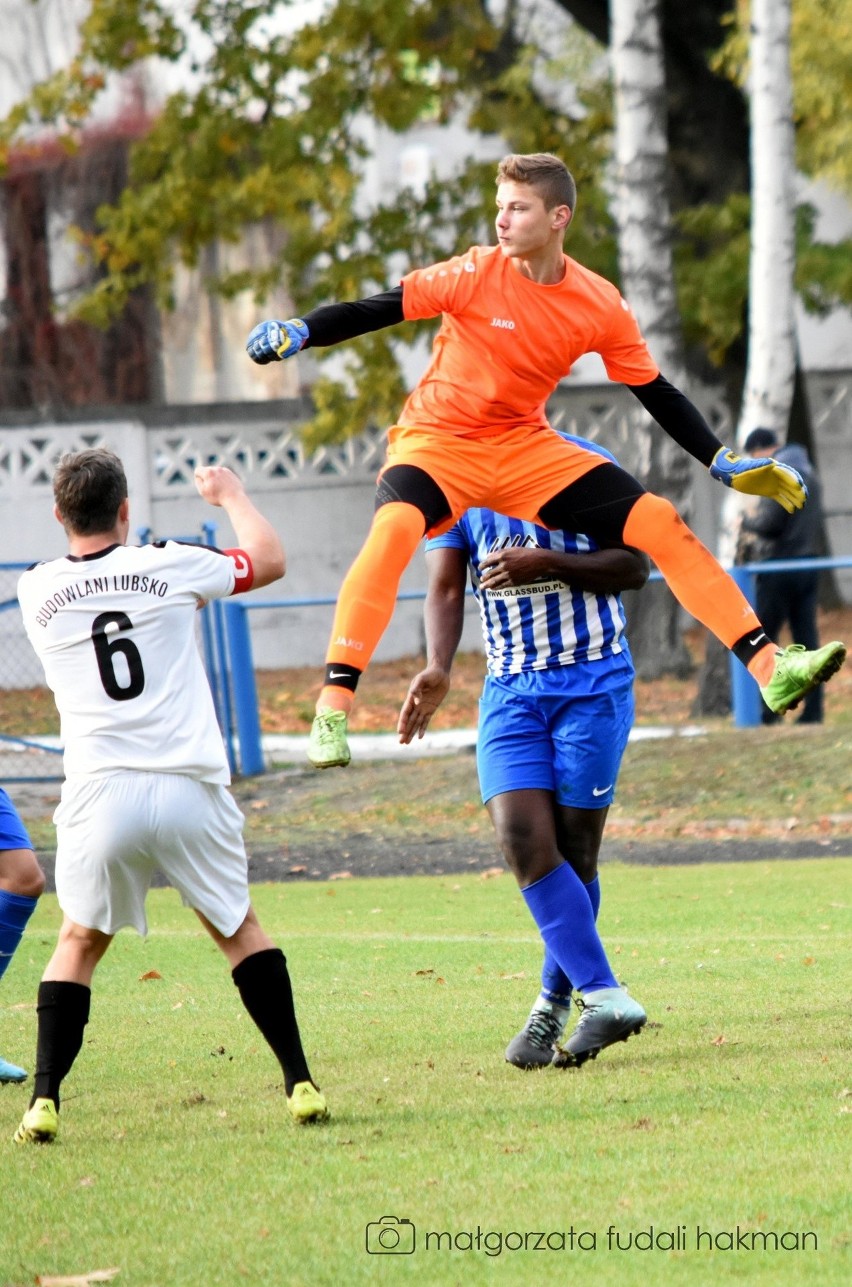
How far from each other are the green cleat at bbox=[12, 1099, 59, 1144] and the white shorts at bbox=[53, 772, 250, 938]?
498mm

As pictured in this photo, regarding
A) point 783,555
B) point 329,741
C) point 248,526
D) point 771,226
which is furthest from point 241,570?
point 771,226

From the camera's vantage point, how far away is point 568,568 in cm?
611

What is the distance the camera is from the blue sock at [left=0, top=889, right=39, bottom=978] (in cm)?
629

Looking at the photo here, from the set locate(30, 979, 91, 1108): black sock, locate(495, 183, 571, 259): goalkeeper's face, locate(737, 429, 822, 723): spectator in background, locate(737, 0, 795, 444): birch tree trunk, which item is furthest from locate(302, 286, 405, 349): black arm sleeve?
locate(737, 0, 795, 444): birch tree trunk

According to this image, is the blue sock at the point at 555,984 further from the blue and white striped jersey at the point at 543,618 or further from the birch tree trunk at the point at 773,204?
the birch tree trunk at the point at 773,204

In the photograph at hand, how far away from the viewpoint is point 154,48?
20062 mm

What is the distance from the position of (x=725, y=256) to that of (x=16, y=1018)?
15553 mm

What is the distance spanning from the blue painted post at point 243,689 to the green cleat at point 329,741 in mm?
9053

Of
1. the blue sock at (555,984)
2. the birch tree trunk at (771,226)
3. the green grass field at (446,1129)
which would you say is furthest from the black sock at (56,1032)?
the birch tree trunk at (771,226)

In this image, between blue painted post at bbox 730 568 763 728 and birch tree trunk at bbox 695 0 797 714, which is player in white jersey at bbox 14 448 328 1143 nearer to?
blue painted post at bbox 730 568 763 728

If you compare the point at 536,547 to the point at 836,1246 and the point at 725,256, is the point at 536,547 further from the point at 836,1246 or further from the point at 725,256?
the point at 725,256

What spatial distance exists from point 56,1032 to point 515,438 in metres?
2.51

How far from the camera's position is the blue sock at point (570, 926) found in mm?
5918

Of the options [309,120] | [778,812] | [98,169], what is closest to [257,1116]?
[778,812]
